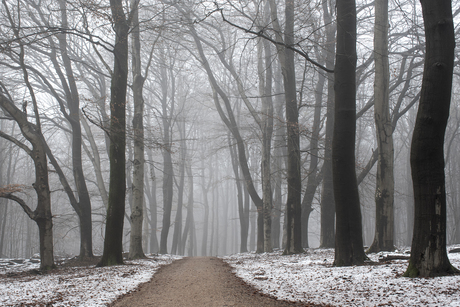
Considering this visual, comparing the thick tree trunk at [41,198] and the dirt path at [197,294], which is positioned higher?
the thick tree trunk at [41,198]

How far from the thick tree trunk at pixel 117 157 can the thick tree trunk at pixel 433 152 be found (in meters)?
6.68

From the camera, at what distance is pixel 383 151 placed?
8.68 m

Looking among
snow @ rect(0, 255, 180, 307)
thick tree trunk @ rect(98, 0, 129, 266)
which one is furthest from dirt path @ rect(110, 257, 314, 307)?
thick tree trunk @ rect(98, 0, 129, 266)

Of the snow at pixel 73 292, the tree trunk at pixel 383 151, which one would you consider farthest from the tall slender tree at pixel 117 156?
the tree trunk at pixel 383 151

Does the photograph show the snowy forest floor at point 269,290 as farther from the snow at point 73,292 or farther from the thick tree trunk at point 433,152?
the thick tree trunk at point 433,152

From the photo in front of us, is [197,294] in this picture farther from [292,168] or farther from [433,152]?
[292,168]

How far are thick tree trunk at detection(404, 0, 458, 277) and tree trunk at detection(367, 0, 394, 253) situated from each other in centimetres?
448

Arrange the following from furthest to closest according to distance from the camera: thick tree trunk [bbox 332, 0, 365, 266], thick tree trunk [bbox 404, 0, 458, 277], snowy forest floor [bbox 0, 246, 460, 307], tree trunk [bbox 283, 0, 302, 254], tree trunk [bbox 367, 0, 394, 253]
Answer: tree trunk [bbox 283, 0, 302, 254]
tree trunk [bbox 367, 0, 394, 253]
thick tree trunk [bbox 332, 0, 365, 266]
thick tree trunk [bbox 404, 0, 458, 277]
snowy forest floor [bbox 0, 246, 460, 307]

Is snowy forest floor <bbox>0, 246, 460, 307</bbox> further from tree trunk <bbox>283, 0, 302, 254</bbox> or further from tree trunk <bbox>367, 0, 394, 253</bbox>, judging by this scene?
tree trunk <bbox>283, 0, 302, 254</bbox>

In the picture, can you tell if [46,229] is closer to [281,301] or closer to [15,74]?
[281,301]

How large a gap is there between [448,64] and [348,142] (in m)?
2.31

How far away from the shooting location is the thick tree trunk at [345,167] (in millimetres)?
6031

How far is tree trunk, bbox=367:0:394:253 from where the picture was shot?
835 centimetres

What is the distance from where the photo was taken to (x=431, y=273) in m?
3.90
